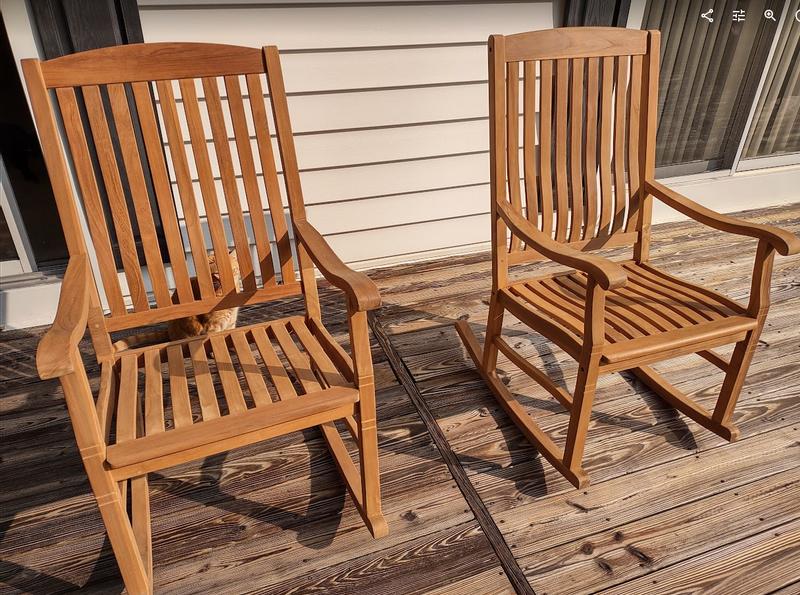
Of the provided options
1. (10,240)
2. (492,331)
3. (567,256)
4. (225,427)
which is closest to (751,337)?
(567,256)

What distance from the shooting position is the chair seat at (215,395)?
98 cm

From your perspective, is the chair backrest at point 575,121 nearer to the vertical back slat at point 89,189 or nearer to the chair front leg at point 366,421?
the chair front leg at point 366,421

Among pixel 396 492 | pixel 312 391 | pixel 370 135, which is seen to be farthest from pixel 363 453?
pixel 370 135

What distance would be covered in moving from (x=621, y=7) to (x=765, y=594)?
2.26 m

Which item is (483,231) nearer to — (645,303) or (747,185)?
(645,303)

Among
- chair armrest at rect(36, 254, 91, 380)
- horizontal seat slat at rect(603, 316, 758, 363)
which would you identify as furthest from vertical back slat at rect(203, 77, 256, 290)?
horizontal seat slat at rect(603, 316, 758, 363)

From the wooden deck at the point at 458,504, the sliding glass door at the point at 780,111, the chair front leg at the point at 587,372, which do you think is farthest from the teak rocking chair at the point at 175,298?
the sliding glass door at the point at 780,111

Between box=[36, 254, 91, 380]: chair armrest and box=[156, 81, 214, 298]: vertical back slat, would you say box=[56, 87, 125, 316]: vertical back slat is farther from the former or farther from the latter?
box=[156, 81, 214, 298]: vertical back slat

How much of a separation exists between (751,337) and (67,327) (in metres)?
1.54

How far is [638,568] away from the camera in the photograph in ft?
3.96

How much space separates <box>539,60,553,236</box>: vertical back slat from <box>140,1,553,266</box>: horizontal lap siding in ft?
2.78

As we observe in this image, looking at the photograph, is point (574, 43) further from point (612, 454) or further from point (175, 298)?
point (175, 298)

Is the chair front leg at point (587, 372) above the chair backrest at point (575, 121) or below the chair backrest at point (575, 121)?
below

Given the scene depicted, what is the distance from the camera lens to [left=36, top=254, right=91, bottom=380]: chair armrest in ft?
2.61
